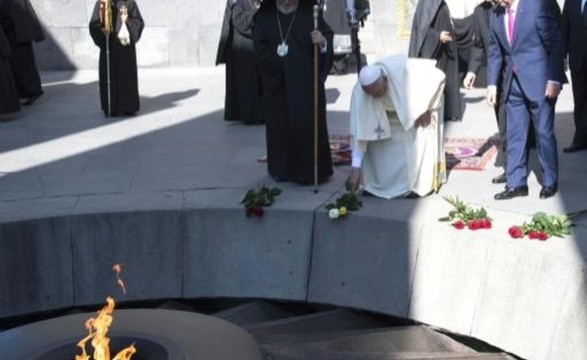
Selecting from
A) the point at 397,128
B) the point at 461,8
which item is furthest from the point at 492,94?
the point at 461,8

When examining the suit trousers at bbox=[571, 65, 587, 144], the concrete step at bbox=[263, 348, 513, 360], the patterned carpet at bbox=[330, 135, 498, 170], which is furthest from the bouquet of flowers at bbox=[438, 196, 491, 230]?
the suit trousers at bbox=[571, 65, 587, 144]

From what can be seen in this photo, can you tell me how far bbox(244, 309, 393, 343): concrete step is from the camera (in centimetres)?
616

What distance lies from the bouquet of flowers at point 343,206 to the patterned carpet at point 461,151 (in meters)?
1.43

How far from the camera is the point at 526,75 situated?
664cm

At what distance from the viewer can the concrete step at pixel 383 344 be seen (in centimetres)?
541

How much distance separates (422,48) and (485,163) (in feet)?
7.08

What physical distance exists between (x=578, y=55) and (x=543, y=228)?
3.04 metres

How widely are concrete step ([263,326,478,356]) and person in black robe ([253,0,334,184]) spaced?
1780mm

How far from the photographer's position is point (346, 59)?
14172 millimetres

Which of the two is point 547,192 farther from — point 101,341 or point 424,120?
point 101,341

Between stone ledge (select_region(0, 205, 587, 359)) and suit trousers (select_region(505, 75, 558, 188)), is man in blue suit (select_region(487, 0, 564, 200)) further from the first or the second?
stone ledge (select_region(0, 205, 587, 359))

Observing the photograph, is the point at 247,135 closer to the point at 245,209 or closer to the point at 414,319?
the point at 245,209

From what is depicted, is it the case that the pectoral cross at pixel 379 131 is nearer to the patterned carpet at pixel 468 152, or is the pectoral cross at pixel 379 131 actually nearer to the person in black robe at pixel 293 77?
the person in black robe at pixel 293 77

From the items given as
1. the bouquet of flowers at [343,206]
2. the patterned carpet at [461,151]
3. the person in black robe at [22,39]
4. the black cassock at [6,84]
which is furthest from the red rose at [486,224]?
the person in black robe at [22,39]
